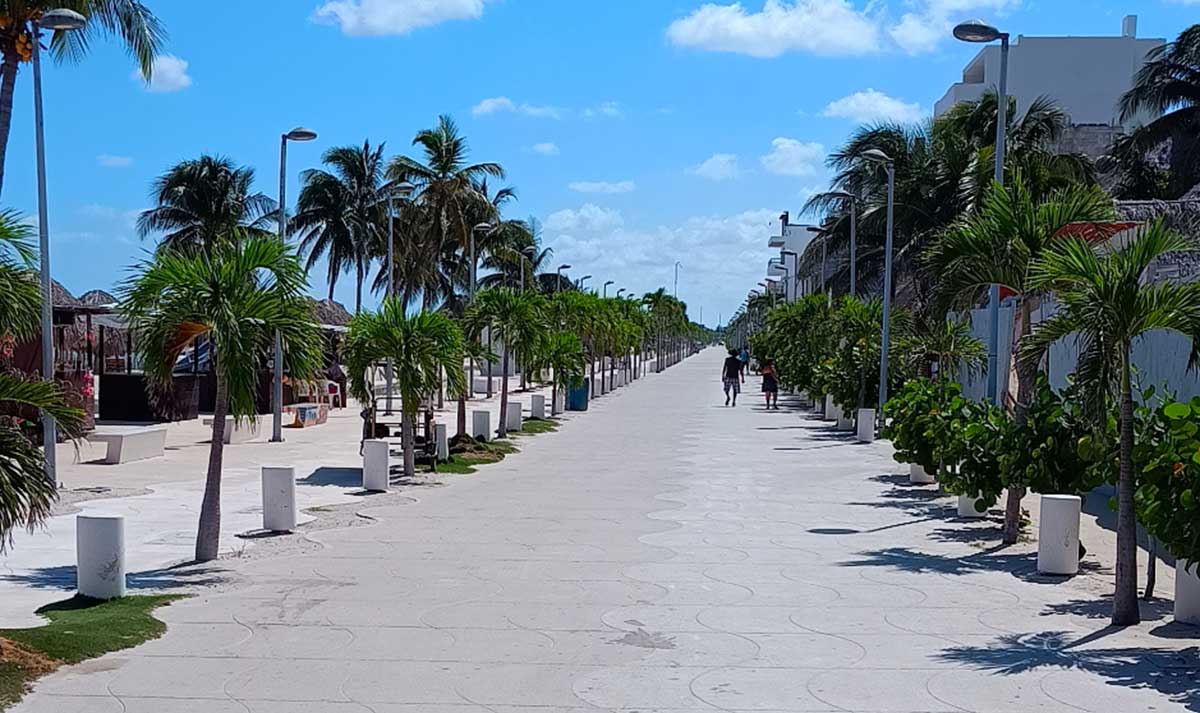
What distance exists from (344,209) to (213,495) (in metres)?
56.4

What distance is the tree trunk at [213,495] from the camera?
12328mm

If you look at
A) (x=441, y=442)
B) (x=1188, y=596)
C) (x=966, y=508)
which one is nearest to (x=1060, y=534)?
(x=1188, y=596)

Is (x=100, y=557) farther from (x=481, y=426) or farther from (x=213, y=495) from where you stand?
(x=481, y=426)

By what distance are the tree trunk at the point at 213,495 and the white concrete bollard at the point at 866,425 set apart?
2012 cm

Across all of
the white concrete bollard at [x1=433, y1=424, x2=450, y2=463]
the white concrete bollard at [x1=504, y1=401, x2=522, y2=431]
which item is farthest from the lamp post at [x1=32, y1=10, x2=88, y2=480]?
the white concrete bollard at [x1=504, y1=401, x2=522, y2=431]

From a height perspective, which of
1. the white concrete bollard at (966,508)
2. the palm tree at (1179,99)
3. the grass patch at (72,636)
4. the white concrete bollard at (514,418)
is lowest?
the grass patch at (72,636)

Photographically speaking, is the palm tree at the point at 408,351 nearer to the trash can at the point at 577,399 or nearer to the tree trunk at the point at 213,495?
the tree trunk at the point at 213,495

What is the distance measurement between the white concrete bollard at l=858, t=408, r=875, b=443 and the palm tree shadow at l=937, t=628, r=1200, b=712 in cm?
2052

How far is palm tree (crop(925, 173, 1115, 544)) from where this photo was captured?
13.0 m

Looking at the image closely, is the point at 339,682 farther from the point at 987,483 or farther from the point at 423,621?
the point at 987,483

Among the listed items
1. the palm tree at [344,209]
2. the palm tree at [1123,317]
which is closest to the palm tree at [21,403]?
the palm tree at [1123,317]

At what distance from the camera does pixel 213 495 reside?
12.4 meters

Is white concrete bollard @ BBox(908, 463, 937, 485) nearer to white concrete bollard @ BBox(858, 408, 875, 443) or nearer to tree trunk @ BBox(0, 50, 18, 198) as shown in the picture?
white concrete bollard @ BBox(858, 408, 875, 443)

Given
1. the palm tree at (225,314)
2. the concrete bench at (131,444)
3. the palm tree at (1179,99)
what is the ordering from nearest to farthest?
the palm tree at (225,314)
the concrete bench at (131,444)
the palm tree at (1179,99)
